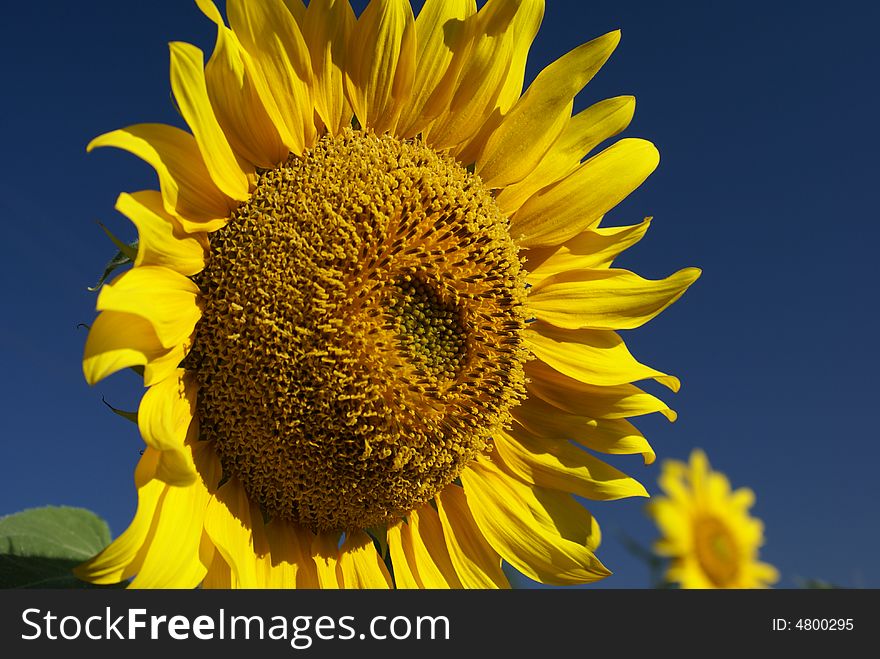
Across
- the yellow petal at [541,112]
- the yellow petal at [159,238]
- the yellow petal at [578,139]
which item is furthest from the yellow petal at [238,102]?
the yellow petal at [578,139]

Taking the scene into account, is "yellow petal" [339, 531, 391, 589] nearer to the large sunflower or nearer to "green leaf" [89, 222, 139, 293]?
the large sunflower

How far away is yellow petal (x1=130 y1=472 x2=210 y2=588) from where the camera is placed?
2.74 m

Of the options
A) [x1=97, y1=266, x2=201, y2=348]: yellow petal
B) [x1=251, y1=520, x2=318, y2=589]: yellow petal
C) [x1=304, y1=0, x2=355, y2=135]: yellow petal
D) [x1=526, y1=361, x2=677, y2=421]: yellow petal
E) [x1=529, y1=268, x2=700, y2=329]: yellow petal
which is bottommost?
[x1=251, y1=520, x2=318, y2=589]: yellow petal

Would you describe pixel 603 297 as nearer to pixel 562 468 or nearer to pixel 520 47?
pixel 562 468

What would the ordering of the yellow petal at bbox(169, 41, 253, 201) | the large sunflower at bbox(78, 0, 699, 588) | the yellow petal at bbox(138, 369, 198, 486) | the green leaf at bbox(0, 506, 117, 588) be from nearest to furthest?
the yellow petal at bbox(138, 369, 198, 486) → the yellow petal at bbox(169, 41, 253, 201) → the large sunflower at bbox(78, 0, 699, 588) → the green leaf at bbox(0, 506, 117, 588)

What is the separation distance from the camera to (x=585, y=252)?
13.4 feet

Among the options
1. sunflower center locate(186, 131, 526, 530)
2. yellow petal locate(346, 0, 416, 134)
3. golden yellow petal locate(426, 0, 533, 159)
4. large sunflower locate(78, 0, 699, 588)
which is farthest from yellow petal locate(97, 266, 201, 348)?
golden yellow petal locate(426, 0, 533, 159)

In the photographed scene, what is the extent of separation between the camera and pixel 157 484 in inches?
111

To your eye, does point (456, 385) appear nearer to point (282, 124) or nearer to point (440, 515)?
point (440, 515)

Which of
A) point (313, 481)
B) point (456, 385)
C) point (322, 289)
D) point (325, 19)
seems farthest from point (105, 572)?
point (325, 19)

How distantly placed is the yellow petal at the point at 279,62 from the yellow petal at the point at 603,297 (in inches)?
54.3

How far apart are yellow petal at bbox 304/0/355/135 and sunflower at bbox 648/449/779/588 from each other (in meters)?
5.22

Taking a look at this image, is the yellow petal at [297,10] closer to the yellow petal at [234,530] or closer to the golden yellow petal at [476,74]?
the golden yellow petal at [476,74]

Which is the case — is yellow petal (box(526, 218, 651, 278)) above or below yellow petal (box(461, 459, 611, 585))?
above
